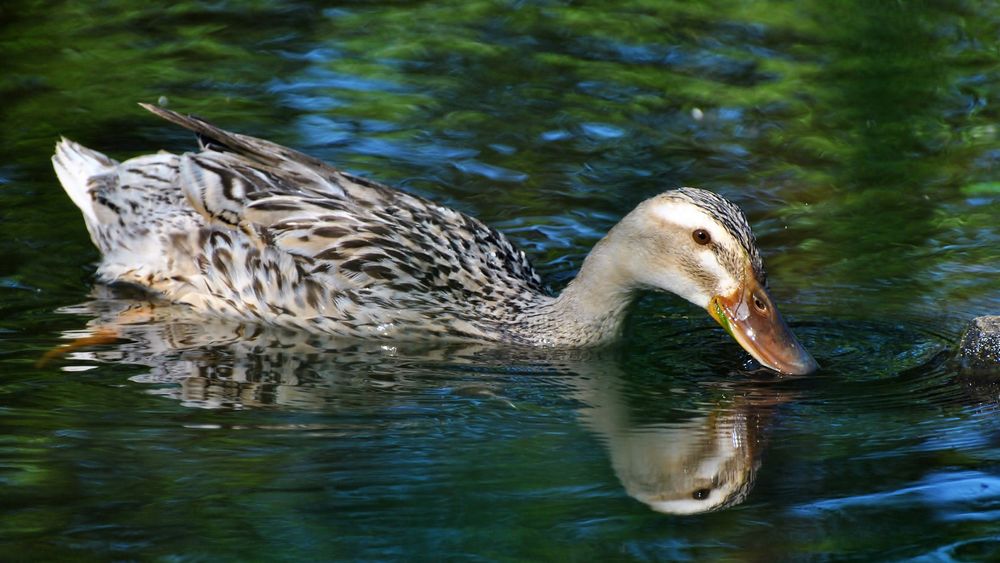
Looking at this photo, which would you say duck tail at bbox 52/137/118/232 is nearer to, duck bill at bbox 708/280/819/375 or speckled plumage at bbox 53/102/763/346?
speckled plumage at bbox 53/102/763/346

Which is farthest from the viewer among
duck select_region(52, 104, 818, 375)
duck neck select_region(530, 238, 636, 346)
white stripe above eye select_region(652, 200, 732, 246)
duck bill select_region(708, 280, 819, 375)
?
duck neck select_region(530, 238, 636, 346)

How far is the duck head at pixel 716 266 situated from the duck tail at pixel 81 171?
3.65 metres

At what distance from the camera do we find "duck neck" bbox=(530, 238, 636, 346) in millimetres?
8875

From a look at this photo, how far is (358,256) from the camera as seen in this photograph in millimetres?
9219

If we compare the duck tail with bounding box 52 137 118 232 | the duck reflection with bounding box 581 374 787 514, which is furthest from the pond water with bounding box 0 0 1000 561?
Result: the duck tail with bounding box 52 137 118 232

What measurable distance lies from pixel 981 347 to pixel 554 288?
9.83 feet

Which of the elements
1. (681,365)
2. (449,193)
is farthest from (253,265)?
(681,365)

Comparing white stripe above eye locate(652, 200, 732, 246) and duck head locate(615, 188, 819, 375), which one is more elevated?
white stripe above eye locate(652, 200, 732, 246)

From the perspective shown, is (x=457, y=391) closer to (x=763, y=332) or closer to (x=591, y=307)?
(x=591, y=307)

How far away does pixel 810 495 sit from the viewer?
643 cm

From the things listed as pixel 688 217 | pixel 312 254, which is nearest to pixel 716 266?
pixel 688 217

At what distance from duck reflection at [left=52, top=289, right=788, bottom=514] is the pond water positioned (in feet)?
0.09

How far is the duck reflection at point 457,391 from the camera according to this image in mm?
6840

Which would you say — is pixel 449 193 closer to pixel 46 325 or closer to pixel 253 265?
pixel 253 265
